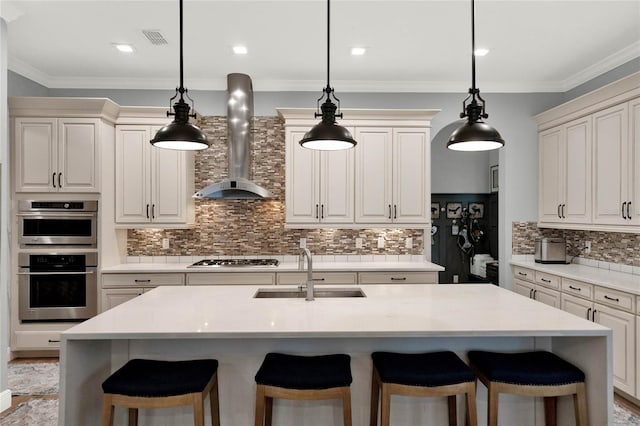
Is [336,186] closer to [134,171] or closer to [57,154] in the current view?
[134,171]

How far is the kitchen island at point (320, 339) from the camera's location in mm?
1826

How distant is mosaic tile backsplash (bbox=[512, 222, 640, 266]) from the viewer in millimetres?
3613

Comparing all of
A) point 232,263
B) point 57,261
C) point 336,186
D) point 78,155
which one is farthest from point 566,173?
point 57,261

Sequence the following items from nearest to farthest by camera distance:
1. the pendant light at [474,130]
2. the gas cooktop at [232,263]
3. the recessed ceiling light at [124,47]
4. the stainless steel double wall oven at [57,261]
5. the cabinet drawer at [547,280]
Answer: the pendant light at [474,130] → the recessed ceiling light at [124,47] → the cabinet drawer at [547,280] → the stainless steel double wall oven at [57,261] → the gas cooktop at [232,263]

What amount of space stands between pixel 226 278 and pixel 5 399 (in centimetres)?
189

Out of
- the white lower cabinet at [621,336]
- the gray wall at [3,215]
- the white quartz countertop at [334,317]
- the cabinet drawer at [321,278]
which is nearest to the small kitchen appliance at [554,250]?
the white lower cabinet at [621,336]

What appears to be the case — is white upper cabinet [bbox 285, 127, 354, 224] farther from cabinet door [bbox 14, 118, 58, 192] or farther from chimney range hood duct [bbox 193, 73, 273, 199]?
cabinet door [bbox 14, 118, 58, 192]

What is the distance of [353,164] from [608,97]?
2351 mm

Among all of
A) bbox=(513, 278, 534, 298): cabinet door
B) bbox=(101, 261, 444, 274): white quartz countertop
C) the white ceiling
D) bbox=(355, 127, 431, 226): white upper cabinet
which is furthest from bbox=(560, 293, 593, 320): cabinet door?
the white ceiling

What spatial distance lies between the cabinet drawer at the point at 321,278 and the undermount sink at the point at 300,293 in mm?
1141

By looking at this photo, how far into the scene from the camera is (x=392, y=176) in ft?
14.0

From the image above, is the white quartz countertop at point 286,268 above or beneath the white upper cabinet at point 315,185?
beneath

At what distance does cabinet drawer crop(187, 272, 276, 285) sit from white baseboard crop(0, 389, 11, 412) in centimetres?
157

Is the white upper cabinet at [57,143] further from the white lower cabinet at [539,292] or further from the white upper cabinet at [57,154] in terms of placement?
the white lower cabinet at [539,292]
